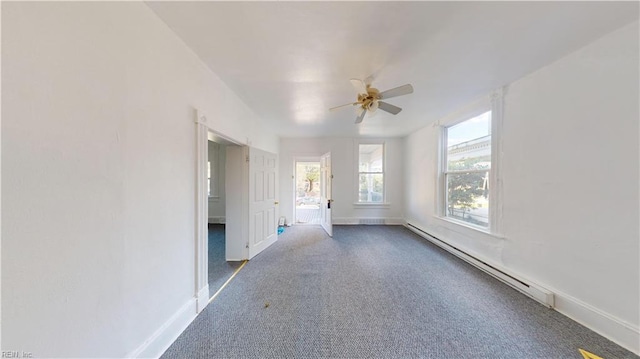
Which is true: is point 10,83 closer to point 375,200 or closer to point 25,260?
point 25,260

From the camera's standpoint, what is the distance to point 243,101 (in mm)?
2965

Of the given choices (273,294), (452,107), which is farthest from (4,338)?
(452,107)

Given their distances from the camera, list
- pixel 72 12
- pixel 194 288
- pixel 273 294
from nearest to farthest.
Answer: pixel 72 12, pixel 194 288, pixel 273 294

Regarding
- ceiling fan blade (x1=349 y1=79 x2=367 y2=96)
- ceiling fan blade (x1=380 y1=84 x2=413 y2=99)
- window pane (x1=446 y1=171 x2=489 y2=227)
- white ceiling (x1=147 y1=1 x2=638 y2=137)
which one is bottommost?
window pane (x1=446 y1=171 x2=489 y2=227)

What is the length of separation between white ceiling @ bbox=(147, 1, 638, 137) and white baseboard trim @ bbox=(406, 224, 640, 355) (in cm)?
224

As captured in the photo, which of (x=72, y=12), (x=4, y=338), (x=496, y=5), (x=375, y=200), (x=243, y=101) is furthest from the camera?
(x=375, y=200)

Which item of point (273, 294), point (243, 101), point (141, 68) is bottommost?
point (273, 294)

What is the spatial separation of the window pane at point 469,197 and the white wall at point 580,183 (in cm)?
45

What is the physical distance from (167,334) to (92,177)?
130cm

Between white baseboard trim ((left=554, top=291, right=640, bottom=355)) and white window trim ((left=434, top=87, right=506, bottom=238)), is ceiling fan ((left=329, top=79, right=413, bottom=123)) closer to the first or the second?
white window trim ((left=434, top=87, right=506, bottom=238))

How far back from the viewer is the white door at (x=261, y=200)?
10.8 feet

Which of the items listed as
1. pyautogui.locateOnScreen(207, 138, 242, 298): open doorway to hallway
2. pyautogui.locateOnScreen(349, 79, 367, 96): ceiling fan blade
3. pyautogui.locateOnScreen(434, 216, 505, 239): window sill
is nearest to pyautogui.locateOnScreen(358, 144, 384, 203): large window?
pyautogui.locateOnScreen(434, 216, 505, 239): window sill

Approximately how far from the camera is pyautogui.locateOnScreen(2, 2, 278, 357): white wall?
2.75ft

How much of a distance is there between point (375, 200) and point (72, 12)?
5735 millimetres
